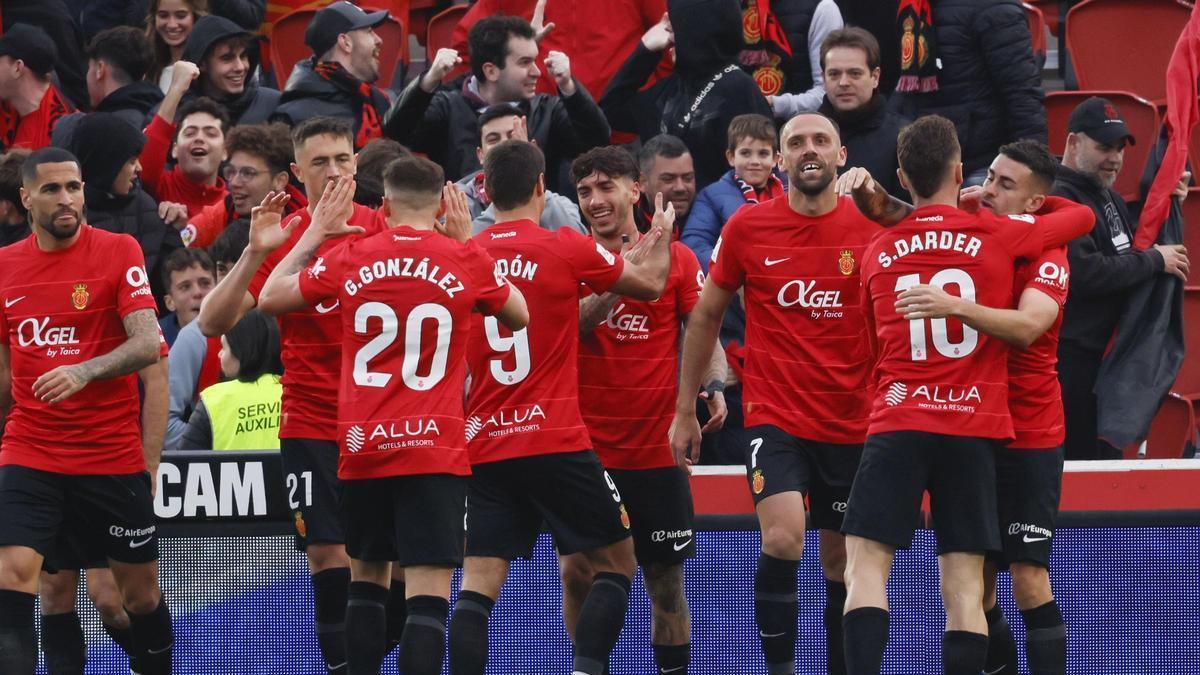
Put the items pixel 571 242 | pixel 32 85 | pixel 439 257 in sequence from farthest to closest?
pixel 32 85 < pixel 571 242 < pixel 439 257

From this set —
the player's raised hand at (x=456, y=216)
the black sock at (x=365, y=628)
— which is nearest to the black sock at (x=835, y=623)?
the black sock at (x=365, y=628)

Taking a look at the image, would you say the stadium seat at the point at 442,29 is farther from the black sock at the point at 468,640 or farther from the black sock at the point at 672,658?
the black sock at the point at 468,640

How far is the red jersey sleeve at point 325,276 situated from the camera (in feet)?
22.4

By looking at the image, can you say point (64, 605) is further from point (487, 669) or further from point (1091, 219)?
point (1091, 219)

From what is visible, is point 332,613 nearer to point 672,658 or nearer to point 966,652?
point 672,658

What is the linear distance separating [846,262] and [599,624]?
5.78ft

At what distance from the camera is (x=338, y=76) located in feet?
33.8

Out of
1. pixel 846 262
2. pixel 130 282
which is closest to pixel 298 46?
pixel 130 282

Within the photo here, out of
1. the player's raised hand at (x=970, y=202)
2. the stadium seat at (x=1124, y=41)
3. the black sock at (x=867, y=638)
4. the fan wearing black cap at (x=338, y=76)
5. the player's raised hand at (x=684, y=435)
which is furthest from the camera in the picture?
the stadium seat at (x=1124, y=41)

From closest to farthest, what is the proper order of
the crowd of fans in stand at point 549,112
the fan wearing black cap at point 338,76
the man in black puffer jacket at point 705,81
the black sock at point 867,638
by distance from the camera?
the black sock at point 867,638 < the crowd of fans in stand at point 549,112 < the man in black puffer jacket at point 705,81 < the fan wearing black cap at point 338,76

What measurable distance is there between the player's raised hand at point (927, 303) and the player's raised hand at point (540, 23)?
4.00 meters

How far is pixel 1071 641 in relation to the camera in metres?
8.07

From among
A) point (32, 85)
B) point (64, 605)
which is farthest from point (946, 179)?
point (32, 85)

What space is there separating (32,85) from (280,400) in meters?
3.39
